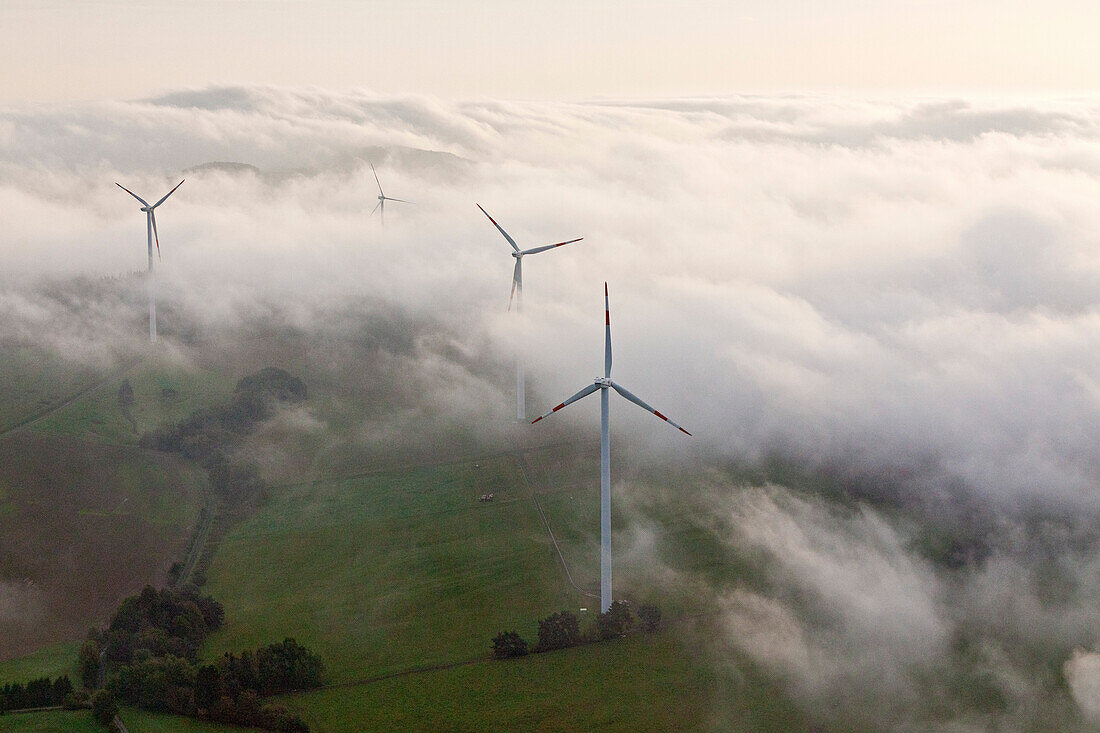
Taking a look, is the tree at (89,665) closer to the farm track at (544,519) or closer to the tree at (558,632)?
the tree at (558,632)

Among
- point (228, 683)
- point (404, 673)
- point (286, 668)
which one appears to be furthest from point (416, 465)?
point (228, 683)

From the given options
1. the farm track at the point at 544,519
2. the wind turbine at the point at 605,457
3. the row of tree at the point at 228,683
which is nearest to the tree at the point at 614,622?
the wind turbine at the point at 605,457

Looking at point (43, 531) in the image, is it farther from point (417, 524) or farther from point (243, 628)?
point (417, 524)

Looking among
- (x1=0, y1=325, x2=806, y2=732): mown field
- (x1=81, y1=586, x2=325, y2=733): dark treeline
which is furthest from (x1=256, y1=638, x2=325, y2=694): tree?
(x1=0, y1=325, x2=806, y2=732): mown field

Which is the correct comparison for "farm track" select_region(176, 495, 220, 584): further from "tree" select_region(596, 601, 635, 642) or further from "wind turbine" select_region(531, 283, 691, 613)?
"tree" select_region(596, 601, 635, 642)

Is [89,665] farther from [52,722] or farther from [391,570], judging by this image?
[391,570]

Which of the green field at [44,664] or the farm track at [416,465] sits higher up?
the farm track at [416,465]
